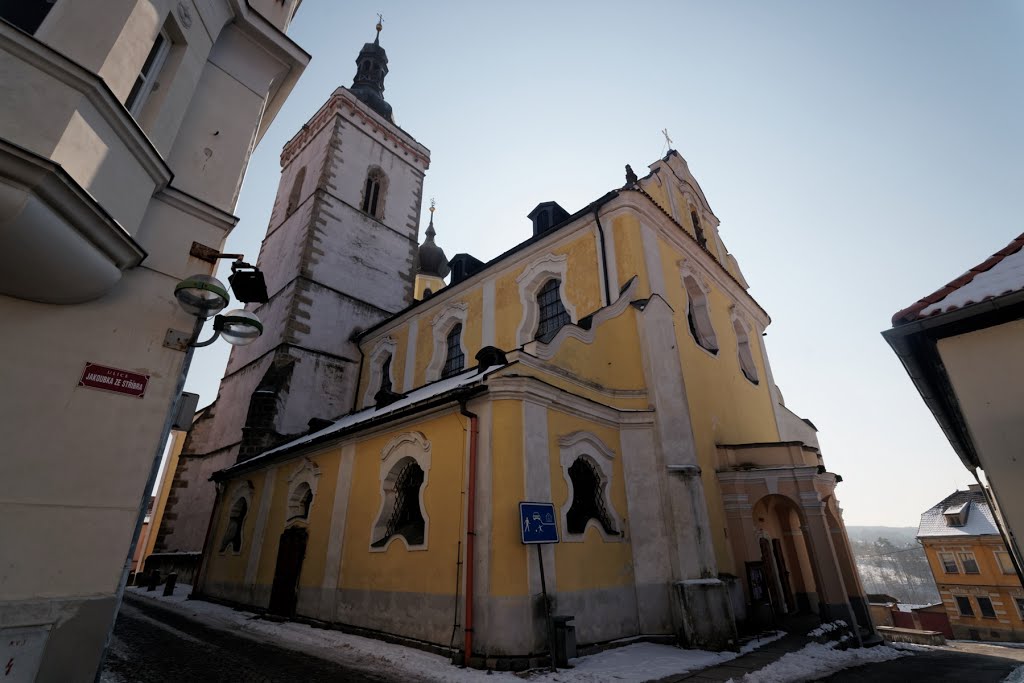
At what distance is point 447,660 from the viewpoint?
742 centimetres

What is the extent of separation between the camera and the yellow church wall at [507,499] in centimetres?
736

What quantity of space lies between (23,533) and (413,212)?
25.0 meters

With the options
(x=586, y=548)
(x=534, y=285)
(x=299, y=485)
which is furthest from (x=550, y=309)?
(x=299, y=485)

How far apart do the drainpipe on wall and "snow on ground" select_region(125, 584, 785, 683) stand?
→ 1.48 ft

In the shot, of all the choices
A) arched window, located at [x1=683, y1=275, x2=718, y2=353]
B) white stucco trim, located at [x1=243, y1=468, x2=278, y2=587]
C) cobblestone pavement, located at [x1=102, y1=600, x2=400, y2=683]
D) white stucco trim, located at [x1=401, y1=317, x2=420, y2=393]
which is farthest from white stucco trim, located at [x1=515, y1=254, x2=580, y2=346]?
cobblestone pavement, located at [x1=102, y1=600, x2=400, y2=683]

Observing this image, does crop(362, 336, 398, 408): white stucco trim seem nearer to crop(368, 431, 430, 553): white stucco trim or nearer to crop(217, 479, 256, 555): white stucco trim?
crop(217, 479, 256, 555): white stucco trim

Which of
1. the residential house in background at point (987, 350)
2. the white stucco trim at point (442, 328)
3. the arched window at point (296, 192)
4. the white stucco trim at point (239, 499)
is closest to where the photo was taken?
the residential house in background at point (987, 350)

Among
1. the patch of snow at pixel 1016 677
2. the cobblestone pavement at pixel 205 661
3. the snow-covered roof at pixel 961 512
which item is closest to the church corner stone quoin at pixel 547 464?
the cobblestone pavement at pixel 205 661

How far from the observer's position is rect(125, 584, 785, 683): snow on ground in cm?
656

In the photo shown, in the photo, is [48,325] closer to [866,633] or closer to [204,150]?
[204,150]

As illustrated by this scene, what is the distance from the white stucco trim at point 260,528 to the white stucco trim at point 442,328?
5.84 m

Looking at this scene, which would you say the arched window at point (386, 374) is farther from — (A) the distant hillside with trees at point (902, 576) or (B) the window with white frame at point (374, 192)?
(A) the distant hillside with trees at point (902, 576)

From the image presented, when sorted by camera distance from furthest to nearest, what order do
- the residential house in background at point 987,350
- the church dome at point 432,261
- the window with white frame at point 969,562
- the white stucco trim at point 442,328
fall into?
the church dome at point 432,261
the window with white frame at point 969,562
the white stucco trim at point 442,328
the residential house in background at point 987,350

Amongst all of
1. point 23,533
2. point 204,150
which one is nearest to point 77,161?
point 204,150
